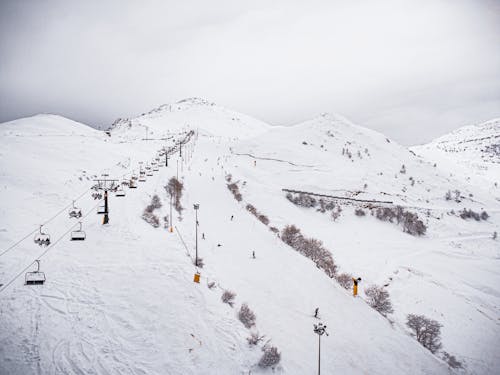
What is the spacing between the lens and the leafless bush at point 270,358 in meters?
10.4

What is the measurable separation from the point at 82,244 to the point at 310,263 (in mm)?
15913

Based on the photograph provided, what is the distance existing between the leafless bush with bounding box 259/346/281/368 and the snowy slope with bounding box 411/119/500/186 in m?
69.0

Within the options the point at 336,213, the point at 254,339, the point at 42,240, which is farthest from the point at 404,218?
the point at 42,240

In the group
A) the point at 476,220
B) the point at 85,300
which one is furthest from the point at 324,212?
the point at 85,300

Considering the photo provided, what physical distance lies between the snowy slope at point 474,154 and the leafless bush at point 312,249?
2216 inches

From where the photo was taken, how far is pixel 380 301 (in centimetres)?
1747

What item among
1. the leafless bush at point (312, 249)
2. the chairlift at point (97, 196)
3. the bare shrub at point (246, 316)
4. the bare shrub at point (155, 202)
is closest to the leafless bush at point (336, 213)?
the leafless bush at point (312, 249)

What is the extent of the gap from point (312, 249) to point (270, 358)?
549 inches

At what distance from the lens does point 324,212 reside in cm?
3509

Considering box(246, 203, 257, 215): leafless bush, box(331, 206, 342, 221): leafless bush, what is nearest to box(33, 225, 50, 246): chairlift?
box(246, 203, 257, 215): leafless bush

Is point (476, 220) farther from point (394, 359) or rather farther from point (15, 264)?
point (15, 264)

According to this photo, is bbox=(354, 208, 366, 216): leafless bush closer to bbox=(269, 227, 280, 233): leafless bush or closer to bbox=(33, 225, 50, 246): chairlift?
bbox=(269, 227, 280, 233): leafless bush

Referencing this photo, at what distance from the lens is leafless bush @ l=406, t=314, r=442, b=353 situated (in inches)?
585

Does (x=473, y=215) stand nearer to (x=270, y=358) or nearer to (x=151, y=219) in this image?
(x=270, y=358)
